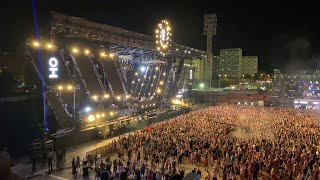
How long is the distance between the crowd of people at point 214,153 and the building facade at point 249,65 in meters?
119

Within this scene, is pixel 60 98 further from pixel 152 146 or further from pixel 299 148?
pixel 299 148

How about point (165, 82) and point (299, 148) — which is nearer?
point (299, 148)

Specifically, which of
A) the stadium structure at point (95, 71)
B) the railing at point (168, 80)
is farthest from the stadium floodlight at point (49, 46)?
the railing at point (168, 80)

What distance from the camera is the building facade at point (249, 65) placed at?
141000 millimetres

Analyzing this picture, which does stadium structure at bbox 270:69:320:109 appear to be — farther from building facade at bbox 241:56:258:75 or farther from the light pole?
building facade at bbox 241:56:258:75

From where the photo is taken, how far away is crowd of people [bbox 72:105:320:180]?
14.8 meters

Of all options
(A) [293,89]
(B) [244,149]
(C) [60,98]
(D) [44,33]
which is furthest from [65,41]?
(A) [293,89]

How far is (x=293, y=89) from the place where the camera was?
213 feet

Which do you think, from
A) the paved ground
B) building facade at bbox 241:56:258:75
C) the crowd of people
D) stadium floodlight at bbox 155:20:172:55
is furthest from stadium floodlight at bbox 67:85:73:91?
building facade at bbox 241:56:258:75

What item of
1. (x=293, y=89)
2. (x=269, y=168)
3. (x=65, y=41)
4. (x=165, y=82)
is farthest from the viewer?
(x=293, y=89)

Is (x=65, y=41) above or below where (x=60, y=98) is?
above

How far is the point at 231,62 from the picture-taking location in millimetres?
139875

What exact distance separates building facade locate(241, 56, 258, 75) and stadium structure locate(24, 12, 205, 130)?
98.5 metres

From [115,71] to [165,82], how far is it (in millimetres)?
12008
